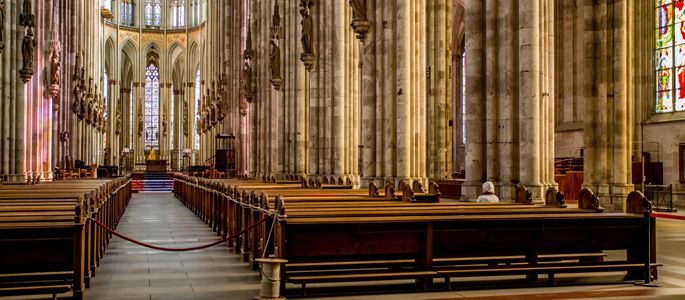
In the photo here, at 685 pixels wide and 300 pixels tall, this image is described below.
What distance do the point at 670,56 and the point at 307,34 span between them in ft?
41.7

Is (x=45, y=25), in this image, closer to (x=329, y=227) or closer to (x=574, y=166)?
(x=574, y=166)

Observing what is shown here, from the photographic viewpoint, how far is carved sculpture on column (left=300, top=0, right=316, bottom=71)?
25594 mm

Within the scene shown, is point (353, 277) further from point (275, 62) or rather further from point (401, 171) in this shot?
point (275, 62)

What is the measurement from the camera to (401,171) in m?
19.6

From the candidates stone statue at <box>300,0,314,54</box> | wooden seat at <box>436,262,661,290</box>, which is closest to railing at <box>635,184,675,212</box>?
stone statue at <box>300,0,314,54</box>

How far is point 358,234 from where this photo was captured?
26.4 ft

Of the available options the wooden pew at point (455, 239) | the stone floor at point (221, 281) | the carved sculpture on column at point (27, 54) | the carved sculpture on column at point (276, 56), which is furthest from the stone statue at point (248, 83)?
the wooden pew at point (455, 239)

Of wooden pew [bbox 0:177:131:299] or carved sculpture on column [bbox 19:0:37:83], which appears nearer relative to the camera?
wooden pew [bbox 0:177:131:299]

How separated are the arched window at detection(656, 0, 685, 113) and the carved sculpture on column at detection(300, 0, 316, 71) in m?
12.4

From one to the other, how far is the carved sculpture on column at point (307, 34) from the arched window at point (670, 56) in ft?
40.6

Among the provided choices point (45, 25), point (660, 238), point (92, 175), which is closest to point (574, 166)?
point (660, 238)

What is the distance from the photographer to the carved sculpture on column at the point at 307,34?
2559 centimetres

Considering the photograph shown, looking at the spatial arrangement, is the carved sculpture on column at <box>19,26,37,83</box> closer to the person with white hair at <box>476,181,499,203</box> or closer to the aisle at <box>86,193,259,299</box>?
the aisle at <box>86,193,259,299</box>

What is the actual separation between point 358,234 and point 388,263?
79 cm
